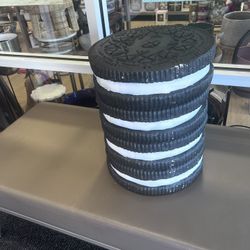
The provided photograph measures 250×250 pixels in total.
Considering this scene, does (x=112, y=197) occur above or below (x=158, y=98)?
below

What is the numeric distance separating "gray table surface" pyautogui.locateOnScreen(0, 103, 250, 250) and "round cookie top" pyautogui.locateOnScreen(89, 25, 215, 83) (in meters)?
0.33

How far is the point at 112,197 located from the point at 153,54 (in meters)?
0.37

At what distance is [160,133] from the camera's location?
569mm

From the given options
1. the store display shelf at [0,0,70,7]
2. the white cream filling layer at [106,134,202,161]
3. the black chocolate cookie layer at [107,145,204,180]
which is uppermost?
the store display shelf at [0,0,70,7]

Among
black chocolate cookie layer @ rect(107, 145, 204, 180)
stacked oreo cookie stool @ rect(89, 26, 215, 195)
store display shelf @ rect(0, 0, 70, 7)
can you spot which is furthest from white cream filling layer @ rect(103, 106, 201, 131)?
store display shelf @ rect(0, 0, 70, 7)

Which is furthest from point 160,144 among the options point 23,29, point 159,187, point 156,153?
point 23,29

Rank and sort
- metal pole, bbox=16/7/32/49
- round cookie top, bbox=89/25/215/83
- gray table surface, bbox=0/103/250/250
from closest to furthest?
round cookie top, bbox=89/25/215/83
gray table surface, bbox=0/103/250/250
metal pole, bbox=16/7/32/49

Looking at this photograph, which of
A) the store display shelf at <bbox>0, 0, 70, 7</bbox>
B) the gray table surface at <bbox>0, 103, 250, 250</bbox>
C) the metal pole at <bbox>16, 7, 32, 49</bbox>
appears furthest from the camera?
the metal pole at <bbox>16, 7, 32, 49</bbox>

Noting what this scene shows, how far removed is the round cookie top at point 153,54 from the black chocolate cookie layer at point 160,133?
119mm

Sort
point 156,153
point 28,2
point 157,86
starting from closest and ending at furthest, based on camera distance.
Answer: point 157,86 → point 156,153 → point 28,2

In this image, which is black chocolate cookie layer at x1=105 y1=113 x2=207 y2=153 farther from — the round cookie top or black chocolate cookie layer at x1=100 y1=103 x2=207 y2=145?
the round cookie top

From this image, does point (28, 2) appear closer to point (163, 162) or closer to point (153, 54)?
point (153, 54)

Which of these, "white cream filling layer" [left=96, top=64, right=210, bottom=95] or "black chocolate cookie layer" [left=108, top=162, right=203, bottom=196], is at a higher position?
"white cream filling layer" [left=96, top=64, right=210, bottom=95]

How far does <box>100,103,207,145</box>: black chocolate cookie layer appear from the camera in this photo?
57 cm
